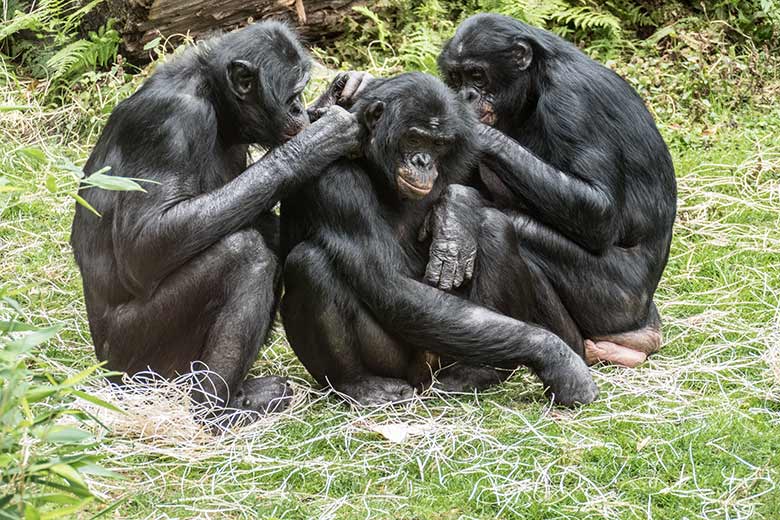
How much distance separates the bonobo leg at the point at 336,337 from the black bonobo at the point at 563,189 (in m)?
0.42

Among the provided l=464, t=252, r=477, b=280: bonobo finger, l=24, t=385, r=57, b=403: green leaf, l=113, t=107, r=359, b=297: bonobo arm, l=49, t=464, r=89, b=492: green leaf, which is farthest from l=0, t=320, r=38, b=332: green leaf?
l=464, t=252, r=477, b=280: bonobo finger

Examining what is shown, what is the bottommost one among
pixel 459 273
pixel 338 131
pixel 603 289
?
pixel 603 289

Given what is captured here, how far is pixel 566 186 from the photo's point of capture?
5652 mm

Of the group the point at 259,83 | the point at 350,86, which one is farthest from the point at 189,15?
the point at 259,83

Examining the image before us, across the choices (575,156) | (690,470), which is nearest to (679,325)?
(575,156)

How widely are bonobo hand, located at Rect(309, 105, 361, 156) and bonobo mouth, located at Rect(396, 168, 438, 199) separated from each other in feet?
0.89

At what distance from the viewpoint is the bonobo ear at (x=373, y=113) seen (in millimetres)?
5410

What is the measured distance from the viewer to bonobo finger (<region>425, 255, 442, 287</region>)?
17.9 feet

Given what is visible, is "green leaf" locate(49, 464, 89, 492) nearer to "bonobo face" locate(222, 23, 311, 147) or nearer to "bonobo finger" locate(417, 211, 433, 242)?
"bonobo face" locate(222, 23, 311, 147)

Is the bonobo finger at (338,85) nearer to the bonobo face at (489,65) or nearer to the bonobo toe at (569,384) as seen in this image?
the bonobo face at (489,65)

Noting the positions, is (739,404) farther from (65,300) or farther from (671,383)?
(65,300)

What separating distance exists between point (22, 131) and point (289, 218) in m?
4.50

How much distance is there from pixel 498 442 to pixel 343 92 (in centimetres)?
200

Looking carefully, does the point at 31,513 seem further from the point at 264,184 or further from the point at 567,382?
the point at 567,382
